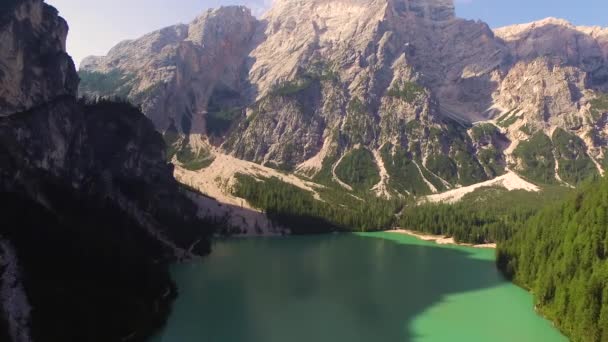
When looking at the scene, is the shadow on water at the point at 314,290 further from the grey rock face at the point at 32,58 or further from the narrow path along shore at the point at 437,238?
the grey rock face at the point at 32,58

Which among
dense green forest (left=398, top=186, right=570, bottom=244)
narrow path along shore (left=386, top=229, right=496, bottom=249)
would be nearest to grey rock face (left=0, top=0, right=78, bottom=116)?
narrow path along shore (left=386, top=229, right=496, bottom=249)

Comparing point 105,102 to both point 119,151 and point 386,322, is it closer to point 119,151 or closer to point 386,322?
point 119,151

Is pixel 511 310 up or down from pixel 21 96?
down

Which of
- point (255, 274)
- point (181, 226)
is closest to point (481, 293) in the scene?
point (255, 274)

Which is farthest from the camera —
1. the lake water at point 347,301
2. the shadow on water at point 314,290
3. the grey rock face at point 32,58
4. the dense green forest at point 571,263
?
the grey rock face at point 32,58

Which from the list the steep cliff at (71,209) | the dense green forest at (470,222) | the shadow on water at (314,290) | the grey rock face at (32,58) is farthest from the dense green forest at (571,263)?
the grey rock face at (32,58)

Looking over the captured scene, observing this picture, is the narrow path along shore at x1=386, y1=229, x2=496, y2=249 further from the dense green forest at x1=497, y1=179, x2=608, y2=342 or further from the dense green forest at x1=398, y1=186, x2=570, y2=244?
the dense green forest at x1=497, y1=179, x2=608, y2=342

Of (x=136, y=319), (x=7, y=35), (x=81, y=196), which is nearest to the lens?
(x=136, y=319)
